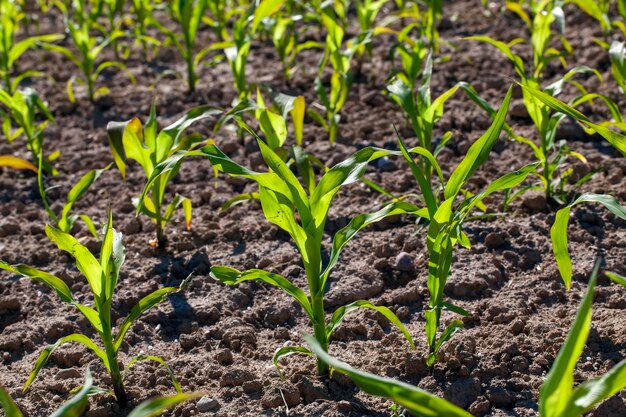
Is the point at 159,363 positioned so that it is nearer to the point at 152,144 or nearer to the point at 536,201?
the point at 152,144

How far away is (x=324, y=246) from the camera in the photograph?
123 inches

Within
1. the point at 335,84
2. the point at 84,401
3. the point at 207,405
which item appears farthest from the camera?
the point at 335,84

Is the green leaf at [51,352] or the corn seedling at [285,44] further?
the corn seedling at [285,44]

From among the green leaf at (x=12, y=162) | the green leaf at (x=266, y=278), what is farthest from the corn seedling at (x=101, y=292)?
the green leaf at (x=12, y=162)

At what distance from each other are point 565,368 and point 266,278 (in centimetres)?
97

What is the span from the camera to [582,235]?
2998 millimetres

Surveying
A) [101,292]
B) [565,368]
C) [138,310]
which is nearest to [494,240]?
[138,310]

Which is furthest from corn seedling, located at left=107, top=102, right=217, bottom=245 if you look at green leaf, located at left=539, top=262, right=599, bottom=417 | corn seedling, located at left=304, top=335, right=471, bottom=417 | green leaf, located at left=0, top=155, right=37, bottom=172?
green leaf, located at left=539, top=262, right=599, bottom=417

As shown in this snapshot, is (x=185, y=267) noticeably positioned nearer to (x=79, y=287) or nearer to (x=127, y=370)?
(x=79, y=287)

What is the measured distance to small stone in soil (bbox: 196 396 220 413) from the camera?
2342 millimetres

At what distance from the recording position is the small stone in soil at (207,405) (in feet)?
7.68

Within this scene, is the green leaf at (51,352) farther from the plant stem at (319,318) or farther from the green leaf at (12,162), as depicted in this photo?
the green leaf at (12,162)

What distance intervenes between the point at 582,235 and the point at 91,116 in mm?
2529

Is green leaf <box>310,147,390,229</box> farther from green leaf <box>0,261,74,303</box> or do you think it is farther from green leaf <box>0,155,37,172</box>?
green leaf <box>0,155,37,172</box>
